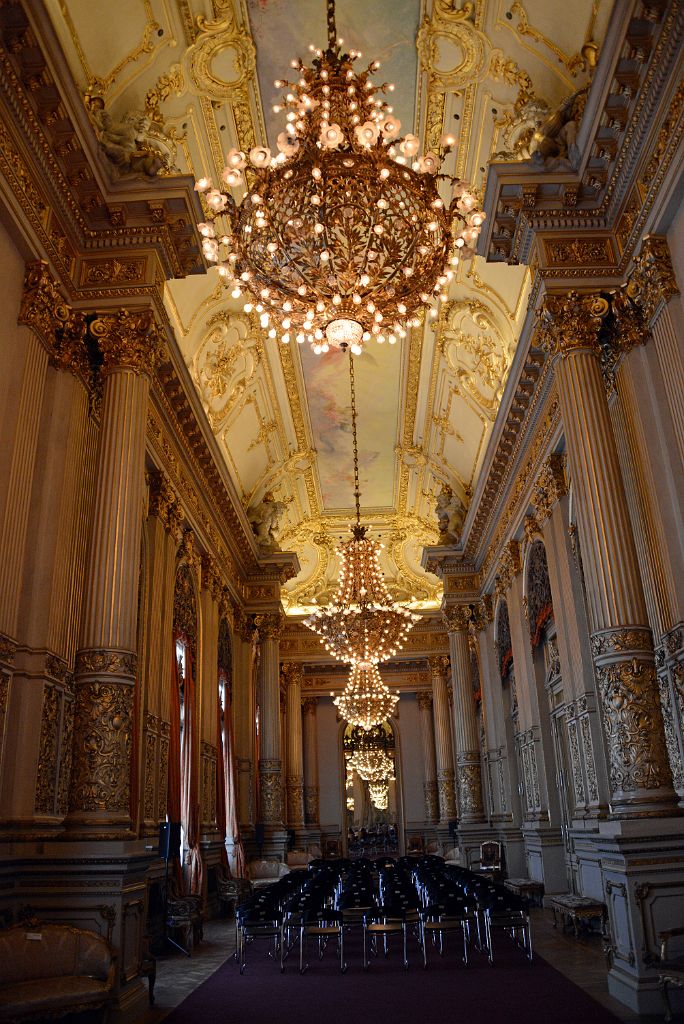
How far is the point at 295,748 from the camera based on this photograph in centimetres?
2322

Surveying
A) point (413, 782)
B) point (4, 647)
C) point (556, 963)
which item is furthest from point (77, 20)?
point (413, 782)

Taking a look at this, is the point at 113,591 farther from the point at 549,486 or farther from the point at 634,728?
the point at 549,486

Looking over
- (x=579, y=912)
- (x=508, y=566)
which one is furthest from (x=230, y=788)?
(x=579, y=912)

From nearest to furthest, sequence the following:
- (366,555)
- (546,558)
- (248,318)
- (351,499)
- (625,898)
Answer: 1. (625,898)
2. (546,558)
3. (248,318)
4. (366,555)
5. (351,499)

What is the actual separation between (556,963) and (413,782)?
17919 millimetres

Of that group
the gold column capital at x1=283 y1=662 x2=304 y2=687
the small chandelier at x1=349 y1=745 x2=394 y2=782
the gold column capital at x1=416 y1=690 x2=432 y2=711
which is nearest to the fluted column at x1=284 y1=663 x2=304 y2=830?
the gold column capital at x1=283 y1=662 x2=304 y2=687

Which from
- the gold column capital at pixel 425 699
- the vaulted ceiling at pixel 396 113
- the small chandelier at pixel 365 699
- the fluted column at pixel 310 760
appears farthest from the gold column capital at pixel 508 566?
the fluted column at pixel 310 760

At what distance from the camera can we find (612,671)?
6.54 metres

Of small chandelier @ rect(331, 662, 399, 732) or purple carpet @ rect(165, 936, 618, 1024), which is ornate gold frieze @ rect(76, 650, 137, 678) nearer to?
purple carpet @ rect(165, 936, 618, 1024)

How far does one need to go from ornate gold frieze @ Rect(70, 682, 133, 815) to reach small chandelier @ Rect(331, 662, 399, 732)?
9.72 m

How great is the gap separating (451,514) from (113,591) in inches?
496

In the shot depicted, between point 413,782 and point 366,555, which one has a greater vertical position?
point 366,555

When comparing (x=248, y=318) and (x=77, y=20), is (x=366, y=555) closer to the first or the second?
(x=248, y=318)

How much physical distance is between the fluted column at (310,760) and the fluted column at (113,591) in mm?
18313
